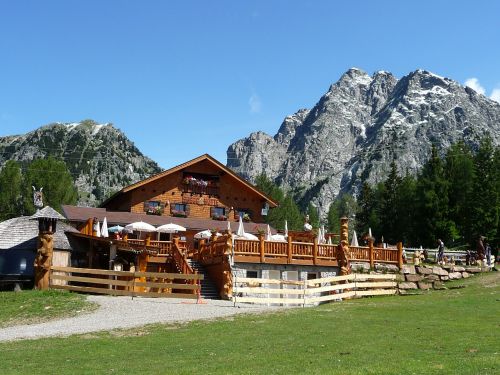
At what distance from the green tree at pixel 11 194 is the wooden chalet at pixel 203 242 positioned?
30.1 m

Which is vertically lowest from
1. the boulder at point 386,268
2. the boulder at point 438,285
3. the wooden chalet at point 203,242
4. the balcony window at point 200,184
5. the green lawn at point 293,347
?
the green lawn at point 293,347

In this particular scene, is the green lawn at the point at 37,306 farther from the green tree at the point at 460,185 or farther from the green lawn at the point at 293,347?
the green tree at the point at 460,185

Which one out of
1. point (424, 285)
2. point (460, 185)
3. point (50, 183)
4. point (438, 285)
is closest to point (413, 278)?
point (424, 285)

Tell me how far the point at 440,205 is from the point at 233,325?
53.4 m

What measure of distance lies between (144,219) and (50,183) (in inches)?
1329

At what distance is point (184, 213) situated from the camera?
52.2 m

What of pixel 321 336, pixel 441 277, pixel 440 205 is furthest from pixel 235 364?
pixel 440 205

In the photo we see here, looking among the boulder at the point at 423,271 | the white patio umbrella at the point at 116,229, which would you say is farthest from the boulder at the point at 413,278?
the white patio umbrella at the point at 116,229

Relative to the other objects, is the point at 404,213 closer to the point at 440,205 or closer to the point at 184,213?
the point at 440,205

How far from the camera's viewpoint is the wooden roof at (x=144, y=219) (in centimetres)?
4681

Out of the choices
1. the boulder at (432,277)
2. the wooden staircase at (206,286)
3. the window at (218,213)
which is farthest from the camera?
the window at (218,213)

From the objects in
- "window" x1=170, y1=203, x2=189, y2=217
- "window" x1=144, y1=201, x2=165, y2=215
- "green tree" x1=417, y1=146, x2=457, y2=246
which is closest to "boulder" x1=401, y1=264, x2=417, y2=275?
"window" x1=170, y1=203, x2=189, y2=217

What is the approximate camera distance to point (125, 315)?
23422 millimetres

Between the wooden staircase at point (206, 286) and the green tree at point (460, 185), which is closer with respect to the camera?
the wooden staircase at point (206, 286)
